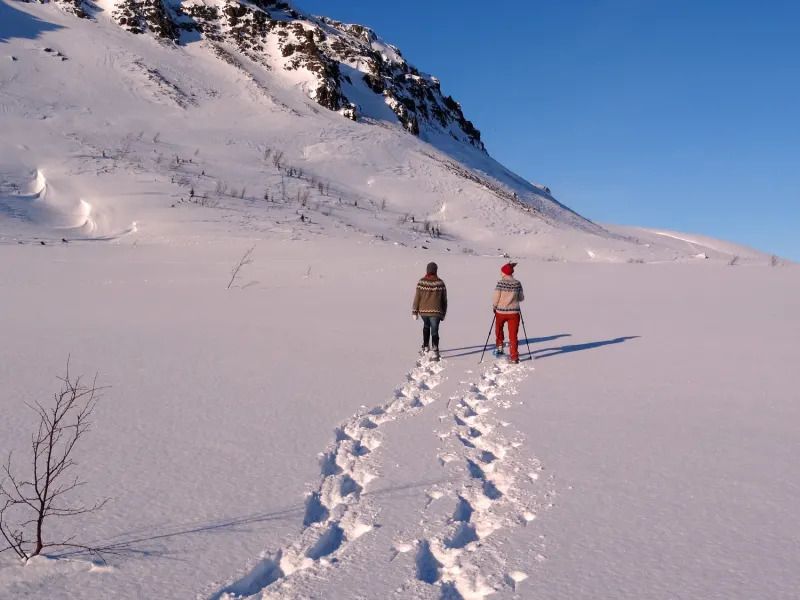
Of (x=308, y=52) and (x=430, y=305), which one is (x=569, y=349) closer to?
(x=430, y=305)

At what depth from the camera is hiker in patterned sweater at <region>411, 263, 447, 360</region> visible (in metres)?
9.52

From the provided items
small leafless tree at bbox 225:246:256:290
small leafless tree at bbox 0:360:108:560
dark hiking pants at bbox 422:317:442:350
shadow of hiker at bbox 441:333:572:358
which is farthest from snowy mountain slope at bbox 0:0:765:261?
small leafless tree at bbox 0:360:108:560

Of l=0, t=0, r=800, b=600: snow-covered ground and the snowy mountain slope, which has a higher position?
the snowy mountain slope

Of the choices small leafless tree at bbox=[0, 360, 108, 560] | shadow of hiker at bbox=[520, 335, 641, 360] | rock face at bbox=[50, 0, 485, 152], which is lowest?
small leafless tree at bbox=[0, 360, 108, 560]

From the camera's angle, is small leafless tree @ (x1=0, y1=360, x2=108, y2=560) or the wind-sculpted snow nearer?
small leafless tree @ (x1=0, y1=360, x2=108, y2=560)

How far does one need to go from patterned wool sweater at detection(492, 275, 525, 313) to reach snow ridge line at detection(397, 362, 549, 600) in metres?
3.42

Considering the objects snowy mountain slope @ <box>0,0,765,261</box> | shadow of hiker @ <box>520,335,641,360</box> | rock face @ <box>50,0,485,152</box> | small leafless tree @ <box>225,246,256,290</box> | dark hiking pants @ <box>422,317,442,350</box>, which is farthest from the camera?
rock face @ <box>50,0,485,152</box>

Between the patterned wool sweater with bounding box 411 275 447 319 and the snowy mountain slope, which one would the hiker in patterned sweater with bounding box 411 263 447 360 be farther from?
the snowy mountain slope

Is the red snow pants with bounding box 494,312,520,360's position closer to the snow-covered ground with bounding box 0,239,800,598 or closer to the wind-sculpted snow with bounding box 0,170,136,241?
the snow-covered ground with bounding box 0,239,800,598

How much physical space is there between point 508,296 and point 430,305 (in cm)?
119

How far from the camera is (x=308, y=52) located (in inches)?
2159

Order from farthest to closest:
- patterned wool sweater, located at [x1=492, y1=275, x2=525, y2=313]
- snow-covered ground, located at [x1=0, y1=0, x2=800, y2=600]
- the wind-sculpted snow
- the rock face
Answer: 1. the rock face
2. the wind-sculpted snow
3. patterned wool sweater, located at [x1=492, y1=275, x2=525, y2=313]
4. snow-covered ground, located at [x1=0, y1=0, x2=800, y2=600]

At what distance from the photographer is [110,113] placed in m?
38.0

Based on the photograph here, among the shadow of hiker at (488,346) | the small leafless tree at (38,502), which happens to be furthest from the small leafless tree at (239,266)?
the small leafless tree at (38,502)
